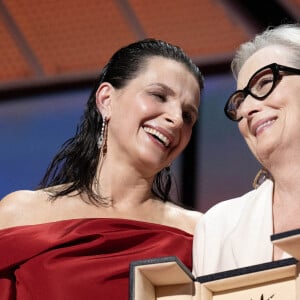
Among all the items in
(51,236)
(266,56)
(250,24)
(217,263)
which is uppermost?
(250,24)

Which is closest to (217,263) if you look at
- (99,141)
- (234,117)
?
(234,117)

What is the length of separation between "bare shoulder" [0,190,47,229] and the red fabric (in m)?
0.04

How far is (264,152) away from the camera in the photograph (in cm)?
113

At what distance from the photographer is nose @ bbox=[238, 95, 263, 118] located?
1159 millimetres

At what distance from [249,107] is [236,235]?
18 centimetres

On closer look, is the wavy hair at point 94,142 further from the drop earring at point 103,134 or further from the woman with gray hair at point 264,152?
the woman with gray hair at point 264,152

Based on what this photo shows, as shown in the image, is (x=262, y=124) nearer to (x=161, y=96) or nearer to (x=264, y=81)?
(x=264, y=81)

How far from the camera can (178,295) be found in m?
0.94

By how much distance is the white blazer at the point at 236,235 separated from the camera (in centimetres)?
116

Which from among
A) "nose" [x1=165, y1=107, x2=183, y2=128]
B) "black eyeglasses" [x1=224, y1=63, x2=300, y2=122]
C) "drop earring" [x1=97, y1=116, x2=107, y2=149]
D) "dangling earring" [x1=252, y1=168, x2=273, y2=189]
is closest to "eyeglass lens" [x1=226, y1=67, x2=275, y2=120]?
"black eyeglasses" [x1=224, y1=63, x2=300, y2=122]

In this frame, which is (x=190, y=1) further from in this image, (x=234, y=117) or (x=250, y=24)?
(x=234, y=117)

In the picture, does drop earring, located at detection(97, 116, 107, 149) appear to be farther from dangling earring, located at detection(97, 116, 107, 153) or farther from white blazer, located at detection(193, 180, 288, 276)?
white blazer, located at detection(193, 180, 288, 276)

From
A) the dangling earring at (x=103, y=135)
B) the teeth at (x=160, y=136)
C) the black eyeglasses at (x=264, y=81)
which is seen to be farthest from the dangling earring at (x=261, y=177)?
the dangling earring at (x=103, y=135)

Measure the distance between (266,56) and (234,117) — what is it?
99mm
